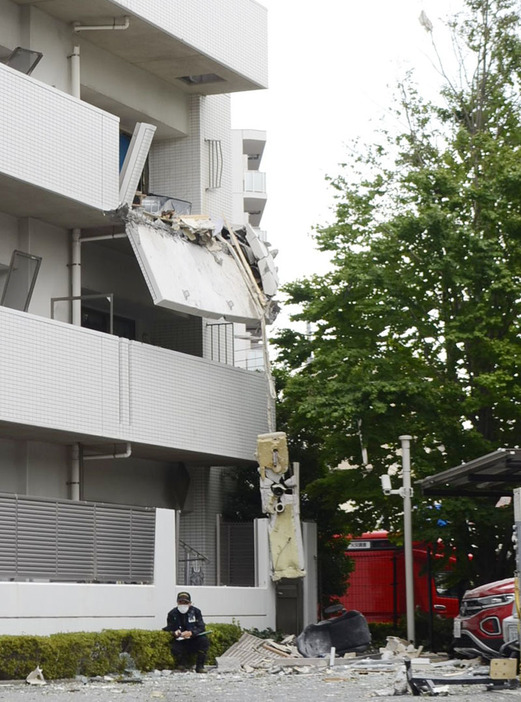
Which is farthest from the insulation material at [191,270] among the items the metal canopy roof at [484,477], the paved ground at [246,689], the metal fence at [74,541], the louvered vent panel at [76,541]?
the paved ground at [246,689]

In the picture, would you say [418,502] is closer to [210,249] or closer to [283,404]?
[283,404]

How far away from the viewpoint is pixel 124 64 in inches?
1070

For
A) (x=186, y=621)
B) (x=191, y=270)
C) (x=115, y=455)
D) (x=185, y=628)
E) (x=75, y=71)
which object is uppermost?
(x=75, y=71)

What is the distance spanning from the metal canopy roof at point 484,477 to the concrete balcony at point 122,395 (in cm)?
494

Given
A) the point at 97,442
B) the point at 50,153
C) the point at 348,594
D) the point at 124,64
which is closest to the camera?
the point at 50,153

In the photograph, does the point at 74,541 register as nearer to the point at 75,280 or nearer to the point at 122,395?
the point at 122,395

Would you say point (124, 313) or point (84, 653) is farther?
point (124, 313)

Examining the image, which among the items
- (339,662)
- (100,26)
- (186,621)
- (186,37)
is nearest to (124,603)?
(186,621)

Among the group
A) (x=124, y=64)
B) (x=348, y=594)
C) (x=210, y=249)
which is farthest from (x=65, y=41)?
(x=348, y=594)

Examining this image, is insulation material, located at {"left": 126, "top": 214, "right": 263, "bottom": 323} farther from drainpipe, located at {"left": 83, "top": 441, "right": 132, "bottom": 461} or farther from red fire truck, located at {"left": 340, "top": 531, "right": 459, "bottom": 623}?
red fire truck, located at {"left": 340, "top": 531, "right": 459, "bottom": 623}

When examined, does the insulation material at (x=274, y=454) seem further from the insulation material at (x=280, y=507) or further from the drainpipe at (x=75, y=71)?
the drainpipe at (x=75, y=71)

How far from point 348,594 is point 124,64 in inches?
626

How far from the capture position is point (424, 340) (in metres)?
28.0

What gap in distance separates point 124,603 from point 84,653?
7.76 ft
